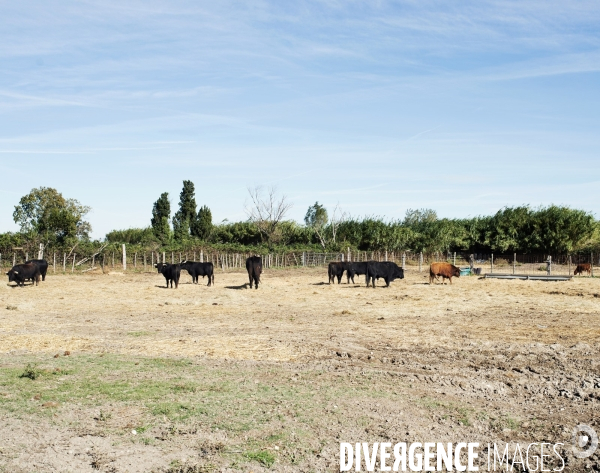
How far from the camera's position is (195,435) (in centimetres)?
655

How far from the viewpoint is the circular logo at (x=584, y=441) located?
20.4 ft

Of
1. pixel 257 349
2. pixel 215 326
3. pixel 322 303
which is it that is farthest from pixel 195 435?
pixel 322 303

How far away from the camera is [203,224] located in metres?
74.6

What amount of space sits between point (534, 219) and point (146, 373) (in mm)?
58274

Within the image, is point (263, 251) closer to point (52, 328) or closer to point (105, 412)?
point (52, 328)

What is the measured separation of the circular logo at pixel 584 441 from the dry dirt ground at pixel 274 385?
0.09 meters

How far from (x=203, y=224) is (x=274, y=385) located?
6718cm

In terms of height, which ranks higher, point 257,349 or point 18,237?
point 18,237

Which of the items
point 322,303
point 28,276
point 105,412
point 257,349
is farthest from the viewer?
point 28,276

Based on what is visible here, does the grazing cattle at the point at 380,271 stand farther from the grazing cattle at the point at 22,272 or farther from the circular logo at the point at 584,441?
the circular logo at the point at 584,441

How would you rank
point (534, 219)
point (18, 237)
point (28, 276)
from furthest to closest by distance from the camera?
point (534, 219) → point (18, 237) → point (28, 276)

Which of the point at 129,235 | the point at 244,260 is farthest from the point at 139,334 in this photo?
the point at 129,235

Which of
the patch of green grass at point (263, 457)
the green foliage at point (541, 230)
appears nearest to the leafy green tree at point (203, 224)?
the green foliage at point (541, 230)

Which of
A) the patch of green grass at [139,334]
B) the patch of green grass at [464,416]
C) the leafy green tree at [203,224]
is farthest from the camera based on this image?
the leafy green tree at [203,224]
